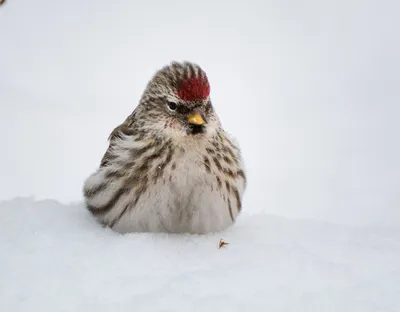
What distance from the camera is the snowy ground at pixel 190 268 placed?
66.9 inches

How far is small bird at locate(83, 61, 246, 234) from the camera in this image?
250 cm

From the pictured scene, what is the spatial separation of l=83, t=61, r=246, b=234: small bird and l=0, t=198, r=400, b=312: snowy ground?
103 mm

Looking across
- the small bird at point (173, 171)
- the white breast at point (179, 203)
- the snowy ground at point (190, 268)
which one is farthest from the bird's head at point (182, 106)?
the snowy ground at point (190, 268)

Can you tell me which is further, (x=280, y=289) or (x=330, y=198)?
(x=330, y=198)

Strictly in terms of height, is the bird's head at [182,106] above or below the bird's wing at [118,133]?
above

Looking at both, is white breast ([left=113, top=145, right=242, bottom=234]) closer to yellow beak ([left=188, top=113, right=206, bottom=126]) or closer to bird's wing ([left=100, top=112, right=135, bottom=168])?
yellow beak ([left=188, top=113, right=206, bottom=126])

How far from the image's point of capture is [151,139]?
2598 mm

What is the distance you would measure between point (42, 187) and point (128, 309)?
335cm

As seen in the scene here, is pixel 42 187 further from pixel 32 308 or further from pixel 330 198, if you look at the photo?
pixel 32 308

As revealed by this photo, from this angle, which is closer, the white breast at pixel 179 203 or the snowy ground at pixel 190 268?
the snowy ground at pixel 190 268

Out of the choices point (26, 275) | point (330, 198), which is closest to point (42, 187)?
point (330, 198)

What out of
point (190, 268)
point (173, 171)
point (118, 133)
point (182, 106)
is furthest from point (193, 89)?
point (190, 268)

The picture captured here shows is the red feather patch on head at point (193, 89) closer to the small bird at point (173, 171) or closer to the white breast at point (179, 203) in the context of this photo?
the small bird at point (173, 171)

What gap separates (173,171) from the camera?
250cm
